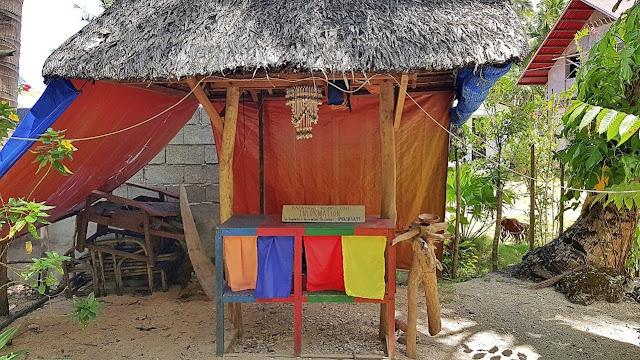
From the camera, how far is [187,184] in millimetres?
5559

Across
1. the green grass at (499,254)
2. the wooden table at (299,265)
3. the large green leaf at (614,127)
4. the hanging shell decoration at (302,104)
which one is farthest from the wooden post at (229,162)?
the green grass at (499,254)

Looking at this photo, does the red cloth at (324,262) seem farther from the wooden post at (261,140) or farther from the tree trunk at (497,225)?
the tree trunk at (497,225)

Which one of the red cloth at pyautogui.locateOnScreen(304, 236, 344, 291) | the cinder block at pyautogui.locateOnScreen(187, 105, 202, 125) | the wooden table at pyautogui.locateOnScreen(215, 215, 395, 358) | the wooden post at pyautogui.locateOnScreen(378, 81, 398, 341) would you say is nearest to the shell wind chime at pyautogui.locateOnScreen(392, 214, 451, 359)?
the wooden table at pyautogui.locateOnScreen(215, 215, 395, 358)

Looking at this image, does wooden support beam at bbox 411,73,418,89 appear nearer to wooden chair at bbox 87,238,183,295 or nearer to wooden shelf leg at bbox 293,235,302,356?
wooden shelf leg at bbox 293,235,302,356

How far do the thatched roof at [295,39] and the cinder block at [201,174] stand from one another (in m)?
2.24

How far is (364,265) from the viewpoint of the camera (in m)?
3.41

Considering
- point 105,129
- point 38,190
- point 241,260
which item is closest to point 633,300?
point 241,260

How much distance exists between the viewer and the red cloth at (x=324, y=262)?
345 centimetres

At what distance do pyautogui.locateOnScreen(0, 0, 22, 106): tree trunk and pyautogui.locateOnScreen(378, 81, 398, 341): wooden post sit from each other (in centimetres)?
355

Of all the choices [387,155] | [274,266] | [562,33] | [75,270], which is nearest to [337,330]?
[274,266]

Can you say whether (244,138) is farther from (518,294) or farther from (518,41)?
(518,294)

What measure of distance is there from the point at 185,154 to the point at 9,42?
206cm

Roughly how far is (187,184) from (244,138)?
1.01m

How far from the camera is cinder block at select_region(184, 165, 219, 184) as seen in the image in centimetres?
555
